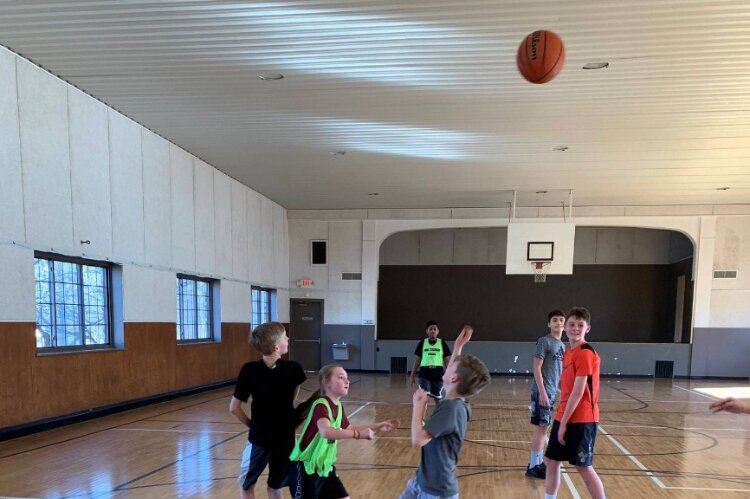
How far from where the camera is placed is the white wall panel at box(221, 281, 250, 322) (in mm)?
11555

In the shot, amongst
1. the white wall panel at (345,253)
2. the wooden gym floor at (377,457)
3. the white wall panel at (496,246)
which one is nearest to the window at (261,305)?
the white wall panel at (345,253)

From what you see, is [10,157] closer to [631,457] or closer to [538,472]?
[538,472]

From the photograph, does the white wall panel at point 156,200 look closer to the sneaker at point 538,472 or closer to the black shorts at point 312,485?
the black shorts at point 312,485

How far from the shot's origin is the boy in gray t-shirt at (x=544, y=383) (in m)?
4.90

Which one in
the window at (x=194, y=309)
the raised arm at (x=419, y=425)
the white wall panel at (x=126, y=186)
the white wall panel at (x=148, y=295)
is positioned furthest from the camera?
the window at (x=194, y=309)

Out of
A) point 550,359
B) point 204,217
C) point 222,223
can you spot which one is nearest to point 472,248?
point 222,223

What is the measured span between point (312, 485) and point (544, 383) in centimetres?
319

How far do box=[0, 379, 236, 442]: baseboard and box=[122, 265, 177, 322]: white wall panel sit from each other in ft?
4.56

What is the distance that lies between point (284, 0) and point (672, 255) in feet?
52.7

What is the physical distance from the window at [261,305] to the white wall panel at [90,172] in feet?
21.1

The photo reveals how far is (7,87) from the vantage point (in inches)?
236

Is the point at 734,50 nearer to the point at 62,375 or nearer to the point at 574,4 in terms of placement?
the point at 574,4

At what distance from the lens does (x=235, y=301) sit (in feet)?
39.8

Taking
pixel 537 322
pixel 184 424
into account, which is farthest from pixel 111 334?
pixel 537 322
